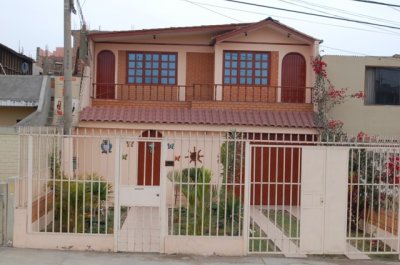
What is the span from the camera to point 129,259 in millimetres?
9727

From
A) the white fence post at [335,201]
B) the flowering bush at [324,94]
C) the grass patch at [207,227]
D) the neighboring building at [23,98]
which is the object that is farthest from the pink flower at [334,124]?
the neighboring building at [23,98]

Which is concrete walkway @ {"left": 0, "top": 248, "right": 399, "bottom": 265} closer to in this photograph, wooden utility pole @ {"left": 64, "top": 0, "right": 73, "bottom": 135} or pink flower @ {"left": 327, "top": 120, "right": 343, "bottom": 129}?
wooden utility pole @ {"left": 64, "top": 0, "right": 73, "bottom": 135}

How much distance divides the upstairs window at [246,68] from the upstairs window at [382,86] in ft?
11.7

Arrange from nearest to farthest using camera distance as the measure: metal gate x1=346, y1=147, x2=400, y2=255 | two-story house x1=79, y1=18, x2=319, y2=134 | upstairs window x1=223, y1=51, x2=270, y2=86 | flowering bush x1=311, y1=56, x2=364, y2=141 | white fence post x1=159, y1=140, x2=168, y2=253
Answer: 1. white fence post x1=159, y1=140, x2=168, y2=253
2. metal gate x1=346, y1=147, x2=400, y2=255
3. two-story house x1=79, y1=18, x2=319, y2=134
4. flowering bush x1=311, y1=56, x2=364, y2=141
5. upstairs window x1=223, y1=51, x2=270, y2=86

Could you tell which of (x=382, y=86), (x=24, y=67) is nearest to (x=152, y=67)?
(x=382, y=86)

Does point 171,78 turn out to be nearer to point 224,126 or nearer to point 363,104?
point 224,126

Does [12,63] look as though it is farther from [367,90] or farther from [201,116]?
[367,90]

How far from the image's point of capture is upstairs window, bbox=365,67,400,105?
65.9 ft

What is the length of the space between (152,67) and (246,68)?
3.35 metres

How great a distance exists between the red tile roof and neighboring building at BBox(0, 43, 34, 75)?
23.4ft

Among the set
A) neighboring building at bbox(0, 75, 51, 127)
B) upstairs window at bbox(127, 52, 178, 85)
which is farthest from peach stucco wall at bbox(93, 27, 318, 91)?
neighboring building at bbox(0, 75, 51, 127)

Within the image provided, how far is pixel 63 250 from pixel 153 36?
11502mm

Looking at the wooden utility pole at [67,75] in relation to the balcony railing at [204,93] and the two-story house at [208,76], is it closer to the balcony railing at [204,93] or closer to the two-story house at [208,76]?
the two-story house at [208,76]

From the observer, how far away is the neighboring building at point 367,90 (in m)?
19.6
